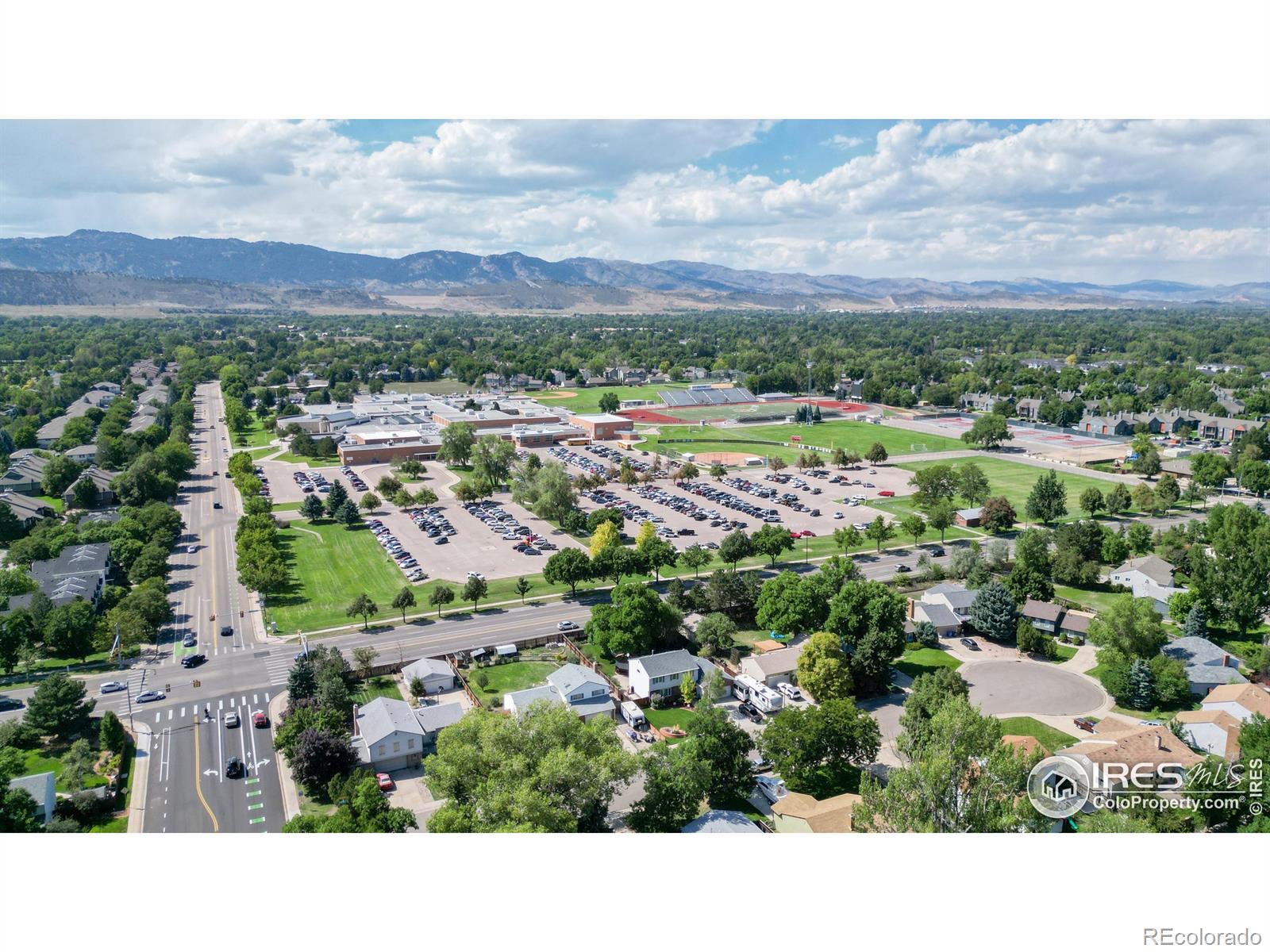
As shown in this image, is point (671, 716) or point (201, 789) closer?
point (201, 789)

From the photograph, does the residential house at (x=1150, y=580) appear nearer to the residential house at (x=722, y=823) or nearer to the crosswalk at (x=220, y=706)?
the residential house at (x=722, y=823)

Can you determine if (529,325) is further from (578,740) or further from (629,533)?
(578,740)

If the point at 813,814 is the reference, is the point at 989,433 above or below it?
above

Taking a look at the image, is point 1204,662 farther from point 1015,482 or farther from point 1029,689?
point 1015,482

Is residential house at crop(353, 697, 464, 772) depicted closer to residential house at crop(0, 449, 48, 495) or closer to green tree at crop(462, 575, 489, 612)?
green tree at crop(462, 575, 489, 612)

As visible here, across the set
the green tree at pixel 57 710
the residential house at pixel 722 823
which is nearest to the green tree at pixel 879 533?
the residential house at pixel 722 823

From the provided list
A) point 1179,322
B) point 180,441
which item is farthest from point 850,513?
point 1179,322

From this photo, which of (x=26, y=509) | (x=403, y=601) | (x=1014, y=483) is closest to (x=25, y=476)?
(x=26, y=509)
